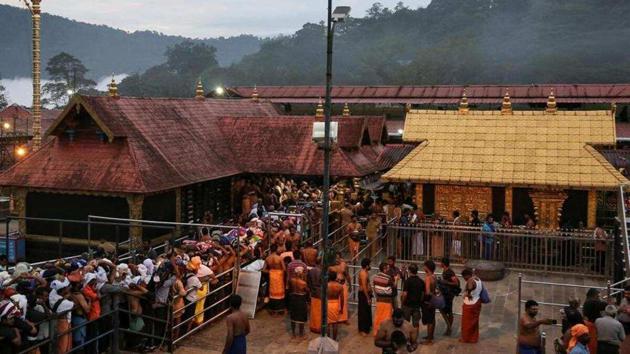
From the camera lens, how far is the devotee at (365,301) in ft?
39.9

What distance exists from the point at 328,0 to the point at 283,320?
6638mm

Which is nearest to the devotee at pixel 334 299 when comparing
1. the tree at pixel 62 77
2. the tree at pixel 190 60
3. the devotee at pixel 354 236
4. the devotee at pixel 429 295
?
the devotee at pixel 429 295

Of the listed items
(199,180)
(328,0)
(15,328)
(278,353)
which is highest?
(328,0)

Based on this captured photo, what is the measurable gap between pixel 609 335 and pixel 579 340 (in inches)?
27.6

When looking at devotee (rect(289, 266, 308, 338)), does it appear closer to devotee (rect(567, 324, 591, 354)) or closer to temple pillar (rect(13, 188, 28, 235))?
devotee (rect(567, 324, 591, 354))

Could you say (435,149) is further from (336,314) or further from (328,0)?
(328,0)

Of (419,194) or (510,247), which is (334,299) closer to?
(510,247)

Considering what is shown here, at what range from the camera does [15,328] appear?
9203mm

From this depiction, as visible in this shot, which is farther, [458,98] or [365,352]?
[458,98]

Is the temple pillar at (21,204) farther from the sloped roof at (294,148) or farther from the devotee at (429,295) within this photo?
the devotee at (429,295)

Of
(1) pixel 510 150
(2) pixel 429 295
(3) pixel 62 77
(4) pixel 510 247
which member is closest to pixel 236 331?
(2) pixel 429 295

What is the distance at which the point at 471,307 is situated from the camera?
472 inches

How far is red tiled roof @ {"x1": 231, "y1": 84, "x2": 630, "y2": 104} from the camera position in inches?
1398

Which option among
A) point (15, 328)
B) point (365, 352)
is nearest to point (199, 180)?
point (365, 352)
